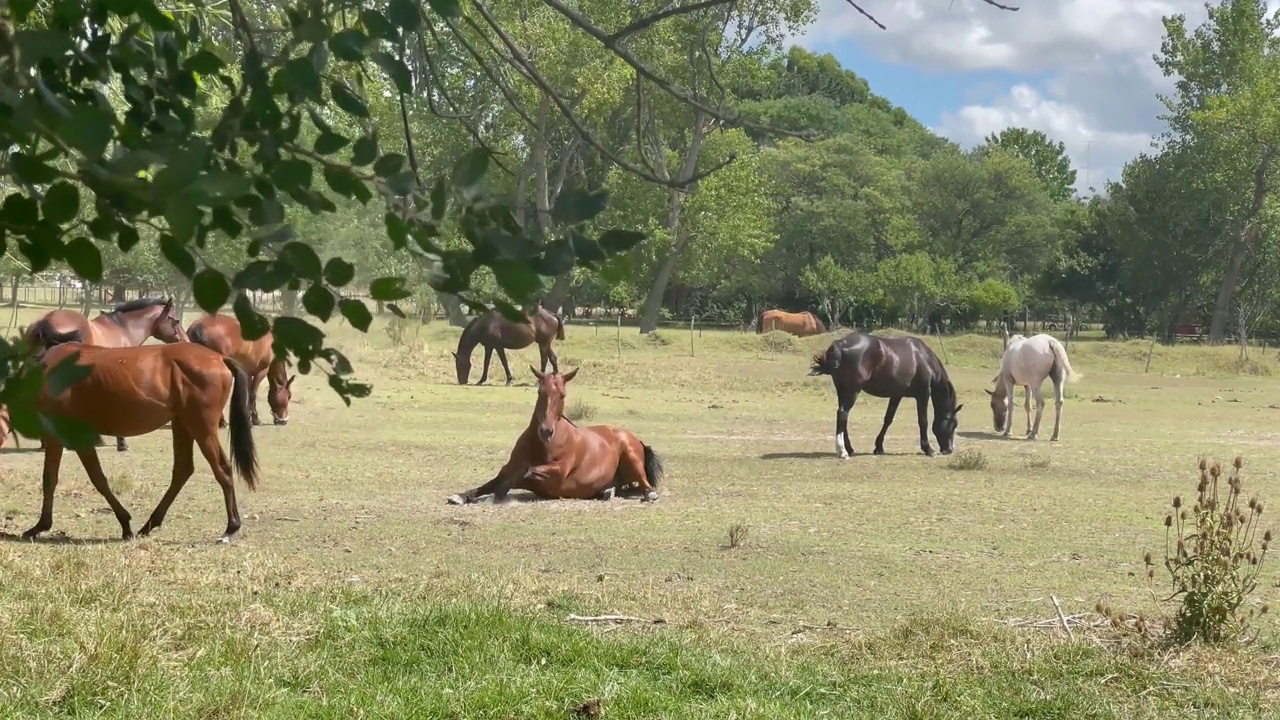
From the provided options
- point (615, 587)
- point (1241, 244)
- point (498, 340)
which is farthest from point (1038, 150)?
point (615, 587)

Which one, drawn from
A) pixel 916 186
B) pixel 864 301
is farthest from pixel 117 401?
pixel 916 186

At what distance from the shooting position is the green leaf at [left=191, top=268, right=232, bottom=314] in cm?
205

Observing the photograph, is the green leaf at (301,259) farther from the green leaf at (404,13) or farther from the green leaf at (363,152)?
the green leaf at (404,13)

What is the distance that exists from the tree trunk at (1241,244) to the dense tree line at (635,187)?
10cm

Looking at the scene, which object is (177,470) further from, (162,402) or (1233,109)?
(1233,109)

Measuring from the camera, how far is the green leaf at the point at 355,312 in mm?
2146

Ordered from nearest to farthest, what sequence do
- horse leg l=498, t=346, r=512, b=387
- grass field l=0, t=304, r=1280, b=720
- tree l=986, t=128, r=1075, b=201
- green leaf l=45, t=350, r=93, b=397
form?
green leaf l=45, t=350, r=93, b=397 → grass field l=0, t=304, r=1280, b=720 → horse leg l=498, t=346, r=512, b=387 → tree l=986, t=128, r=1075, b=201

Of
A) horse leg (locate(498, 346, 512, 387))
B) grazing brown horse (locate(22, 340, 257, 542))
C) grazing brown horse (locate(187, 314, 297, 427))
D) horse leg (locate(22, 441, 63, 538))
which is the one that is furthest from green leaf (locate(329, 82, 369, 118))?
horse leg (locate(498, 346, 512, 387))

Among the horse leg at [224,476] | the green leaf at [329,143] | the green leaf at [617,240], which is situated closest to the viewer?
the green leaf at [617,240]

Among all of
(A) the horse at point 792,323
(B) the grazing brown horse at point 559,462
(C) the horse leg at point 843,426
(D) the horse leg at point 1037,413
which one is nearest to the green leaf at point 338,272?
(B) the grazing brown horse at point 559,462

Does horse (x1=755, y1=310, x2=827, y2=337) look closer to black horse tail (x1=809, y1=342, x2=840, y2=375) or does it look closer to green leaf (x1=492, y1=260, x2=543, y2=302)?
black horse tail (x1=809, y1=342, x2=840, y2=375)

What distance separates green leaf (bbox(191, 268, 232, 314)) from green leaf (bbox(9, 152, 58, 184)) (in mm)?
250

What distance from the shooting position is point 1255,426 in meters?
21.4

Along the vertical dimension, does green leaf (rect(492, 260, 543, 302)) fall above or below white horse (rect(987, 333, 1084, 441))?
above
